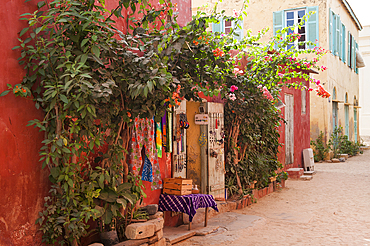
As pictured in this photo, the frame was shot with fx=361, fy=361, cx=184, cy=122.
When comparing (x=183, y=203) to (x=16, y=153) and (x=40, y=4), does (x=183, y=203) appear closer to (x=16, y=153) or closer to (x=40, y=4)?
(x=16, y=153)

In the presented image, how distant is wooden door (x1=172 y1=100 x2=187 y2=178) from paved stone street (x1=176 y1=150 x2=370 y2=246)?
1.18 metres

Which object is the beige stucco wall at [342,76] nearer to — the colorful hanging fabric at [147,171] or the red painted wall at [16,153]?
the colorful hanging fabric at [147,171]

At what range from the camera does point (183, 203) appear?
5.60m

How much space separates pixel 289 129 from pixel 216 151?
6.02 m

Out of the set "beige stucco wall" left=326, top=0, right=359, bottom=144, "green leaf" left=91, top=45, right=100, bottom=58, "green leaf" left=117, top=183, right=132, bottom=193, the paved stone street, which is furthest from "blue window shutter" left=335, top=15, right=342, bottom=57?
"green leaf" left=91, top=45, right=100, bottom=58

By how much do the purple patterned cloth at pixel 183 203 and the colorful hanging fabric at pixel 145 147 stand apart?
9.5 inches

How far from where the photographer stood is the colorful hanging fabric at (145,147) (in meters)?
5.04

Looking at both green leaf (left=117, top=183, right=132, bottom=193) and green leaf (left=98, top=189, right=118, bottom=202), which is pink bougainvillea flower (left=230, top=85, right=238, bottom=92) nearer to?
green leaf (left=117, top=183, right=132, bottom=193)

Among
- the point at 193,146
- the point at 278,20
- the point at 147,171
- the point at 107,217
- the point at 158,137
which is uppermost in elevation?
the point at 278,20

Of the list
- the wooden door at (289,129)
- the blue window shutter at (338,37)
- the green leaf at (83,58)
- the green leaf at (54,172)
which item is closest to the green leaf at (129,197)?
the green leaf at (54,172)

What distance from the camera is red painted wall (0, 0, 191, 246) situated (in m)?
3.46

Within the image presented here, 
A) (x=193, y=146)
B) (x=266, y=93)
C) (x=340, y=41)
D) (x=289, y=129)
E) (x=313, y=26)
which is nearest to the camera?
(x=193, y=146)

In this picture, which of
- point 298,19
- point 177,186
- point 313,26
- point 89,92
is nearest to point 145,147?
point 177,186

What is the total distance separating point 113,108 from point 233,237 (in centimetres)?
289
